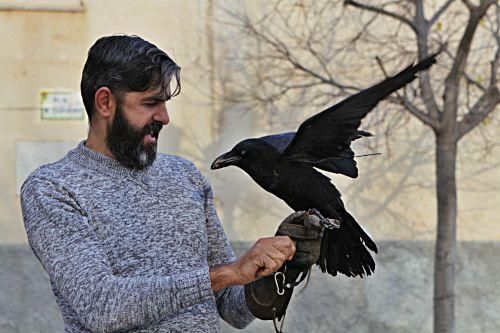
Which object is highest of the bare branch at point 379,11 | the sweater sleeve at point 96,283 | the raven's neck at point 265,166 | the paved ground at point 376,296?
the bare branch at point 379,11

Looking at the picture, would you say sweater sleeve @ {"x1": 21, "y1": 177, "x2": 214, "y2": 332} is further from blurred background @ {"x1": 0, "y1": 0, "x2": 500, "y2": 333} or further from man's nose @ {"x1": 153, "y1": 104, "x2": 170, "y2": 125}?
blurred background @ {"x1": 0, "y1": 0, "x2": 500, "y2": 333}

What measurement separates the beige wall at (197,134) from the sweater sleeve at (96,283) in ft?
14.9

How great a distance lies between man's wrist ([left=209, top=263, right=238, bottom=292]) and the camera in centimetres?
219

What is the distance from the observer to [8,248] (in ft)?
22.3

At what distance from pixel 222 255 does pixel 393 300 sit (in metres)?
4.46

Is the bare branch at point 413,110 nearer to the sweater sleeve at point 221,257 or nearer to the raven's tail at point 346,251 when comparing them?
the raven's tail at point 346,251

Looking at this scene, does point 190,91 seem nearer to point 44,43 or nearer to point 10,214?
point 44,43

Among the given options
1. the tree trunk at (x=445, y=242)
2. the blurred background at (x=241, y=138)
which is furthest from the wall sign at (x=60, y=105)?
the tree trunk at (x=445, y=242)

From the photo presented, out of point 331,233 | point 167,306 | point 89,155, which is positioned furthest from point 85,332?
point 331,233

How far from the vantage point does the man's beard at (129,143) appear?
238 cm

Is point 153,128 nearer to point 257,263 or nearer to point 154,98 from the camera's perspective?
point 154,98

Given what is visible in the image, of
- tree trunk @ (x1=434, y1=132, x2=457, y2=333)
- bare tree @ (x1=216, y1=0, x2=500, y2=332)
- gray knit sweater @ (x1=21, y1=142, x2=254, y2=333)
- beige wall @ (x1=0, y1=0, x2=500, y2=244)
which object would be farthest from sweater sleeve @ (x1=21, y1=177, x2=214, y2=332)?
beige wall @ (x1=0, y1=0, x2=500, y2=244)

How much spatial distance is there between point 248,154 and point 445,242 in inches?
124

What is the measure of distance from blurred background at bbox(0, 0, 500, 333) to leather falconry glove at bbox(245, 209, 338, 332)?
163 inches
